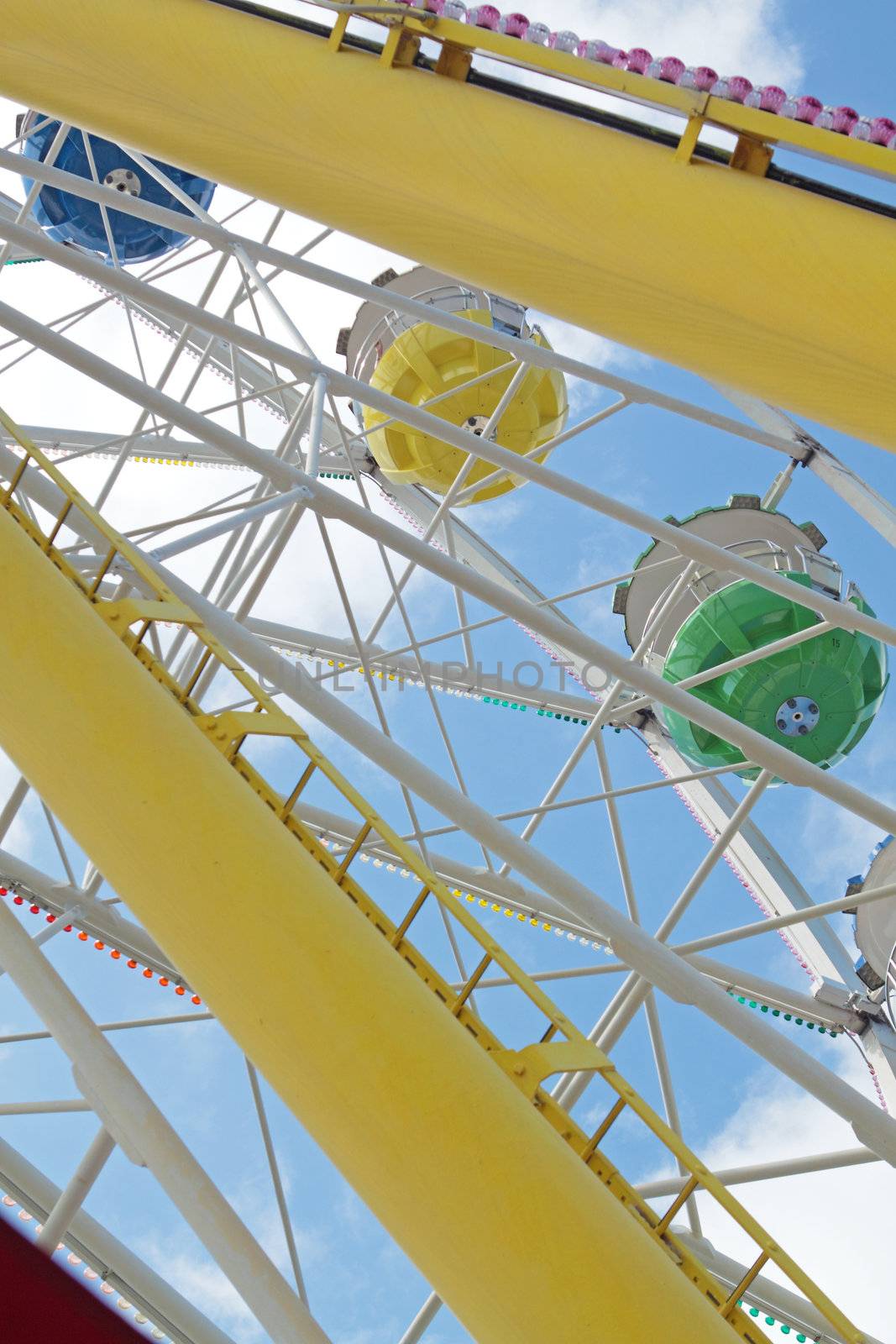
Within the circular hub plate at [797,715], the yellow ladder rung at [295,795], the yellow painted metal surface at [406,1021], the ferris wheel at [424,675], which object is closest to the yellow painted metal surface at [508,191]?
the ferris wheel at [424,675]

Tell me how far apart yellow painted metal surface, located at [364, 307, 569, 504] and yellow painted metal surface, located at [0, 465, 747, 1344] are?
893cm

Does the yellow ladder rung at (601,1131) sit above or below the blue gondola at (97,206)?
below

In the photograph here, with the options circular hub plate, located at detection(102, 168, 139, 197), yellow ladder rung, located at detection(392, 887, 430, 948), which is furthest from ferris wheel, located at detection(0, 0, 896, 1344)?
circular hub plate, located at detection(102, 168, 139, 197)

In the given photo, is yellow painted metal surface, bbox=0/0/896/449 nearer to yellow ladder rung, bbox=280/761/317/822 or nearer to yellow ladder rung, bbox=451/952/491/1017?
yellow ladder rung, bbox=280/761/317/822

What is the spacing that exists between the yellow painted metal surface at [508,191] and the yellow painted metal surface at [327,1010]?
244 centimetres

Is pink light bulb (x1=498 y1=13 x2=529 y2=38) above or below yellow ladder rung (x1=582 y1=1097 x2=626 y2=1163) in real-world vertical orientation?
above

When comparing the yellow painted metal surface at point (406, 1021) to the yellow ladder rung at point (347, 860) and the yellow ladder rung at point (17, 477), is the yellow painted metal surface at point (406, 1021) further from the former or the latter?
the yellow ladder rung at point (17, 477)

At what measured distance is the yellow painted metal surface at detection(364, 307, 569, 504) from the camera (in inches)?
560

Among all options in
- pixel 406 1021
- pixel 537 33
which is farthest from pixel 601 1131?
pixel 537 33

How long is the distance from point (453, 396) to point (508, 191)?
7651 millimetres

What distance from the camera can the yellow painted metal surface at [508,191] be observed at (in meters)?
5.50

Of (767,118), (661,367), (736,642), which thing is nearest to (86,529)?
(767,118)

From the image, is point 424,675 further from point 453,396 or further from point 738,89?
point 738,89

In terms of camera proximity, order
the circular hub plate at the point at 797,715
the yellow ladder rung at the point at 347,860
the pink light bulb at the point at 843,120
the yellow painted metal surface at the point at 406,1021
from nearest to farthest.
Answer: the yellow painted metal surface at the point at 406,1021, the yellow ladder rung at the point at 347,860, the pink light bulb at the point at 843,120, the circular hub plate at the point at 797,715
